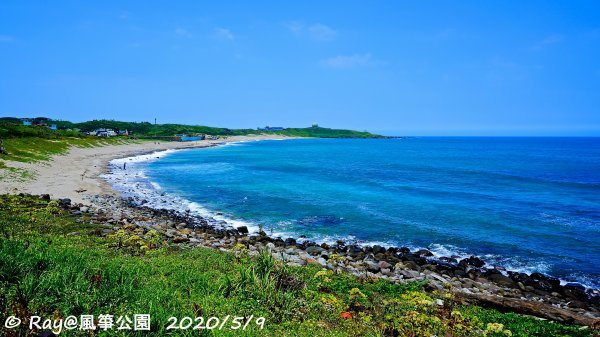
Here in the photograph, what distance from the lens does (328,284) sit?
38.2ft

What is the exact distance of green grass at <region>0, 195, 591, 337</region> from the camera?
7.25 meters

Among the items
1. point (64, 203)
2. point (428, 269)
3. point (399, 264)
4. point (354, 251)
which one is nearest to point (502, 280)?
point (428, 269)

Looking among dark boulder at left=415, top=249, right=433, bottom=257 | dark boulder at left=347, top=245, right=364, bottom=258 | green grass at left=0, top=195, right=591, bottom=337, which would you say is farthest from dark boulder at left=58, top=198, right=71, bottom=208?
dark boulder at left=415, top=249, right=433, bottom=257

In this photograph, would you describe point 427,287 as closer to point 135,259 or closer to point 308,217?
point 135,259

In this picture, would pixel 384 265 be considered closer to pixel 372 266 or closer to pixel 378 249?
pixel 372 266

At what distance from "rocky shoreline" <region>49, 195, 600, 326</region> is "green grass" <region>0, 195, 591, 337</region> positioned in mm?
1341

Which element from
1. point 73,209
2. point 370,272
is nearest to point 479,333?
point 370,272

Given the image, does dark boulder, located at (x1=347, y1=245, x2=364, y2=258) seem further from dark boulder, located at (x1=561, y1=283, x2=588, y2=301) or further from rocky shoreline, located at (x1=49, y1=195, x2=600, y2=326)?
dark boulder, located at (x1=561, y1=283, x2=588, y2=301)

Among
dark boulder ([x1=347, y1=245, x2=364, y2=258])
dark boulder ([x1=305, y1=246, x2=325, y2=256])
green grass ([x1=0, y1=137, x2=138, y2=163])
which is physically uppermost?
green grass ([x1=0, y1=137, x2=138, y2=163])

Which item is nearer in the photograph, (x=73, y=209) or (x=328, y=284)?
(x=328, y=284)

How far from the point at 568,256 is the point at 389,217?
11958 mm

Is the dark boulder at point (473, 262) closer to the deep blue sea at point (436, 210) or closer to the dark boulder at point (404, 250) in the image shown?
the deep blue sea at point (436, 210)

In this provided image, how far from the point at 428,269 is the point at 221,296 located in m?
12.4

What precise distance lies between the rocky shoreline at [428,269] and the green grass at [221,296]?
1.34m
